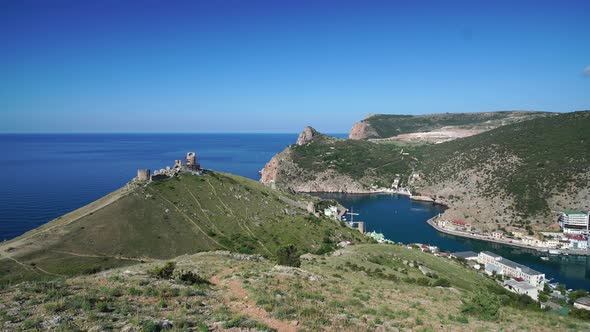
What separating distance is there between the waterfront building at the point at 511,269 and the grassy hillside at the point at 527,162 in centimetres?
3803

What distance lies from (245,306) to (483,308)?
37.6 ft

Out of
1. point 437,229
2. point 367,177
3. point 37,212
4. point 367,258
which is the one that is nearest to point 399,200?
point 367,177

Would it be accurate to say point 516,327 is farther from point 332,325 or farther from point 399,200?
point 399,200

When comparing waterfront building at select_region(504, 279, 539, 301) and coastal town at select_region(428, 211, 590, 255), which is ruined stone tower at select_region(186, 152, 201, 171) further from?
coastal town at select_region(428, 211, 590, 255)

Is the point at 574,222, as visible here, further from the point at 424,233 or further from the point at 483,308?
the point at 483,308

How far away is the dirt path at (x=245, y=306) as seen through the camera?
11.7 meters

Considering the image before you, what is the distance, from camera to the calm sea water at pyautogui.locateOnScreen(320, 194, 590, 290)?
2955 inches

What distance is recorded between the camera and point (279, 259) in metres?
27.3

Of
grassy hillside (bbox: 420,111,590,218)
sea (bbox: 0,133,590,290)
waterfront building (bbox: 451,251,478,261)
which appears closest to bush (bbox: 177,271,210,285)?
waterfront building (bbox: 451,251,478,261)

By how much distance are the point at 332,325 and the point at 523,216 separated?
4347 inches

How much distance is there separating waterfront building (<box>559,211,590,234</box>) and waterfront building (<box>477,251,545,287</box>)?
33280 mm

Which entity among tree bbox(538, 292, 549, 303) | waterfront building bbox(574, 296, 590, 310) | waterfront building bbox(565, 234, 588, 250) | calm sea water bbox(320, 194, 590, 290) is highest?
waterfront building bbox(574, 296, 590, 310)

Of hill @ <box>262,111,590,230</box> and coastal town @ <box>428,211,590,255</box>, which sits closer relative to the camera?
coastal town @ <box>428,211,590,255</box>

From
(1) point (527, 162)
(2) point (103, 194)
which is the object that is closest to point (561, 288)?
(1) point (527, 162)
